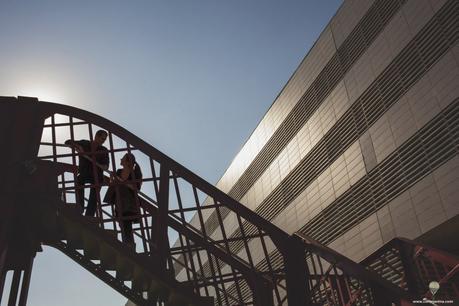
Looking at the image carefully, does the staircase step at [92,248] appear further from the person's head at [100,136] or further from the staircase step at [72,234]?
the person's head at [100,136]

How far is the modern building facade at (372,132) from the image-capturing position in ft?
33.7

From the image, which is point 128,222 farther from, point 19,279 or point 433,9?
point 433,9

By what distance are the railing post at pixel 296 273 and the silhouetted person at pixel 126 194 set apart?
2222mm

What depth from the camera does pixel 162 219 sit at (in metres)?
5.78

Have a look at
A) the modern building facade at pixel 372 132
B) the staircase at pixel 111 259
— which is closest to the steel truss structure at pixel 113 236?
the staircase at pixel 111 259

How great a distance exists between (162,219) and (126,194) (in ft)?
2.40

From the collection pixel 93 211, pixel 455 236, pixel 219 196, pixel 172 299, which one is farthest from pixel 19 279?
pixel 455 236

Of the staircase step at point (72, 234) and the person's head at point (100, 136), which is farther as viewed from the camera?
the person's head at point (100, 136)

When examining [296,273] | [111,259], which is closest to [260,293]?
[296,273]

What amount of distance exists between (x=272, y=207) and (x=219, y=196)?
543 inches

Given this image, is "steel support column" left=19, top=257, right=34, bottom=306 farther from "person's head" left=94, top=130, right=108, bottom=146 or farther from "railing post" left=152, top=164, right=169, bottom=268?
"person's head" left=94, top=130, right=108, bottom=146

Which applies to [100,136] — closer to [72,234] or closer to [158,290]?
[72,234]

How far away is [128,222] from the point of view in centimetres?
600

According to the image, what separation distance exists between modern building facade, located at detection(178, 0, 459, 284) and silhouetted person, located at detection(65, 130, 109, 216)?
808cm
